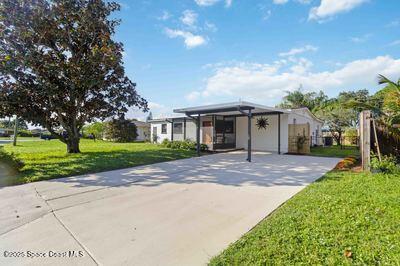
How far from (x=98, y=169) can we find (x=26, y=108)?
20.2 feet

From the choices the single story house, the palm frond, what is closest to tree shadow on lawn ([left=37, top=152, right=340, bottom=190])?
the palm frond

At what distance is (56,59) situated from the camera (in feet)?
34.2

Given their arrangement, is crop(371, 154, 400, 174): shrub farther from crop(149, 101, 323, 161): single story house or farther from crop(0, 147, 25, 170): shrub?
crop(0, 147, 25, 170): shrub

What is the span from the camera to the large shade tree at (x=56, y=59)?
8.88m

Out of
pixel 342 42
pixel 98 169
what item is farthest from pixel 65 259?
pixel 342 42

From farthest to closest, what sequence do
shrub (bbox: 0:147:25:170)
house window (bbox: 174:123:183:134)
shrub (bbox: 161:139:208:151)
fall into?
house window (bbox: 174:123:183:134)
shrub (bbox: 161:139:208:151)
shrub (bbox: 0:147:25:170)

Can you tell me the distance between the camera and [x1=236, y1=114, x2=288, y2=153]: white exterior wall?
13820mm

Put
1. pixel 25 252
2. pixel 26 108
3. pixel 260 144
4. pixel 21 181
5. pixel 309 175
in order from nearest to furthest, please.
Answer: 1. pixel 25 252
2. pixel 21 181
3. pixel 309 175
4. pixel 26 108
5. pixel 260 144

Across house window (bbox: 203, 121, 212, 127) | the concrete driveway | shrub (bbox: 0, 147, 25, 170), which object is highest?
house window (bbox: 203, 121, 212, 127)

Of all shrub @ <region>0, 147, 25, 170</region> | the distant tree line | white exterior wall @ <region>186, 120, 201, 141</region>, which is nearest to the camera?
the distant tree line

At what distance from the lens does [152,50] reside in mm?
11180

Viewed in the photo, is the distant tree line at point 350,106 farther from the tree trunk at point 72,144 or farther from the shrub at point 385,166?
the tree trunk at point 72,144

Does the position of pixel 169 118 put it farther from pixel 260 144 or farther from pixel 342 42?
pixel 342 42

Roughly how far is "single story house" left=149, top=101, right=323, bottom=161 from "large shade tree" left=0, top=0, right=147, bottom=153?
502 centimetres
